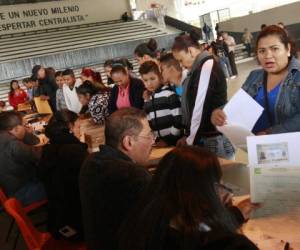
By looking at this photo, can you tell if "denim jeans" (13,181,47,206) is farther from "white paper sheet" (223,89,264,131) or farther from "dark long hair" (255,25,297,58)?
"dark long hair" (255,25,297,58)

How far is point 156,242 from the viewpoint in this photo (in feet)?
3.07

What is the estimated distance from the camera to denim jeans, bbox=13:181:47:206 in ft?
11.5

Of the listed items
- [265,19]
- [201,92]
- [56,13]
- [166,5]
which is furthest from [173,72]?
[166,5]

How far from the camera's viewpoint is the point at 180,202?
0.95 m

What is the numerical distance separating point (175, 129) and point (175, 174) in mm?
2114

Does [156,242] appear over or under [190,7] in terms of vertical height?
under

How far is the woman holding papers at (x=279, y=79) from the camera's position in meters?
1.90

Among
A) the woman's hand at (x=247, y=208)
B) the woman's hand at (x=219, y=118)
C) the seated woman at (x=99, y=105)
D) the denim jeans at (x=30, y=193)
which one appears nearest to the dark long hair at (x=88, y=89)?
the seated woman at (x=99, y=105)

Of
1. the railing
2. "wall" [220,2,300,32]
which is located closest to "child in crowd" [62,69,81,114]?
the railing

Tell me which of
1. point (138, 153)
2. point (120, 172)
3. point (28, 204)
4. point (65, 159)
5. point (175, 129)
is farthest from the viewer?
point (28, 204)

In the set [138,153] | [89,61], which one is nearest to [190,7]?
[89,61]

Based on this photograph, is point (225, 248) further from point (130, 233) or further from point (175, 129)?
point (175, 129)

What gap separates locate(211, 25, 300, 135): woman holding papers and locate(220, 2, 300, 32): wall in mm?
17084

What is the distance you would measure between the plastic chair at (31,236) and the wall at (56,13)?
15.0m
